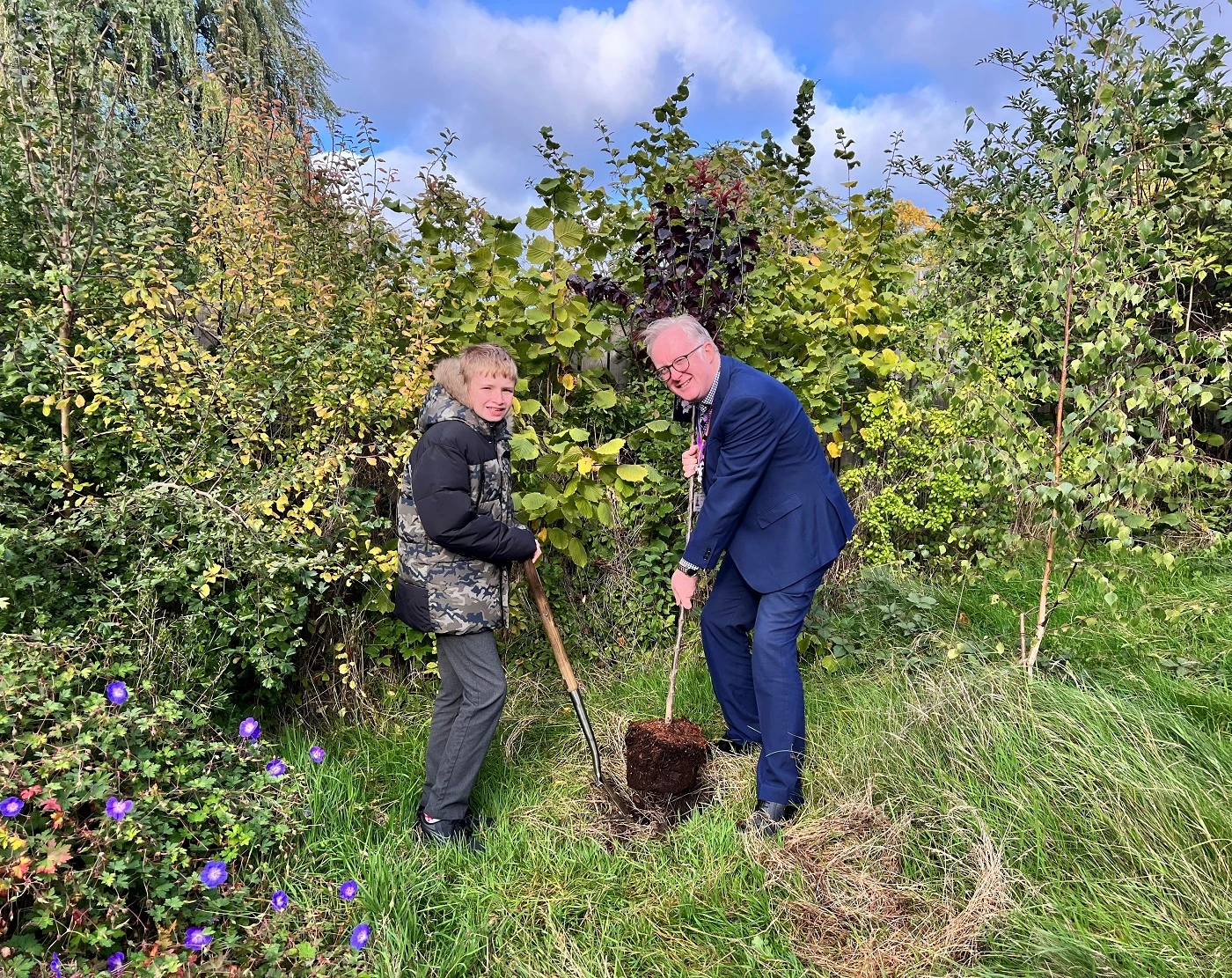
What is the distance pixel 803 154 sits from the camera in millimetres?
4164

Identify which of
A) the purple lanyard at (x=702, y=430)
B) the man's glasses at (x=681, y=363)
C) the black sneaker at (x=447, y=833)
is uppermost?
the man's glasses at (x=681, y=363)

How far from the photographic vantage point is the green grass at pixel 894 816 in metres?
2.01

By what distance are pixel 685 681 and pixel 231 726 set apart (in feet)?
6.56

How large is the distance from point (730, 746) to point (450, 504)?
5.49ft

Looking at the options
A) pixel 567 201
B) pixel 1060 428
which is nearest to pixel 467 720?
pixel 567 201

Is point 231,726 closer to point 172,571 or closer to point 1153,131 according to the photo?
point 172,571

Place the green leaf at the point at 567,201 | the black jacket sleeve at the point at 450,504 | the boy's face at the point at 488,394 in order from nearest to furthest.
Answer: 1. the black jacket sleeve at the point at 450,504
2. the boy's face at the point at 488,394
3. the green leaf at the point at 567,201

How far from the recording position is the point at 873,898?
2.21 m

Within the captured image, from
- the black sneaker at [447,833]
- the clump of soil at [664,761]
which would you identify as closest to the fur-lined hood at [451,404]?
the clump of soil at [664,761]

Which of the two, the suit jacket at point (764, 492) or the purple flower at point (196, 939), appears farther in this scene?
the suit jacket at point (764, 492)

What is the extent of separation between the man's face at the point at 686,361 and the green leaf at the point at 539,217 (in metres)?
1.14

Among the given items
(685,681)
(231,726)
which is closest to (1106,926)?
(685,681)

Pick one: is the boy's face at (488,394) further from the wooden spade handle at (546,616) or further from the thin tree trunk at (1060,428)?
the thin tree trunk at (1060,428)

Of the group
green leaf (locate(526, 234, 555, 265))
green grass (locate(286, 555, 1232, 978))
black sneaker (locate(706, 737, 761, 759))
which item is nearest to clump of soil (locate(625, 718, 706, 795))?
green grass (locate(286, 555, 1232, 978))
